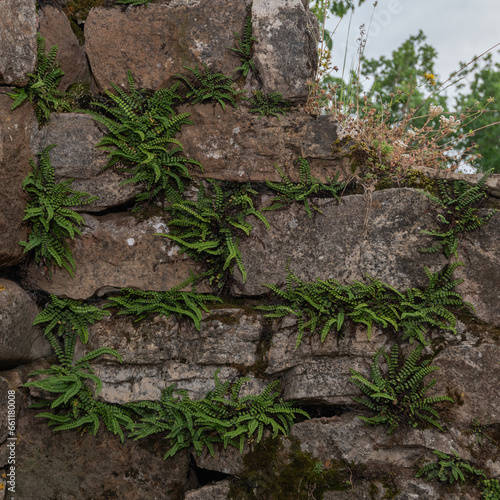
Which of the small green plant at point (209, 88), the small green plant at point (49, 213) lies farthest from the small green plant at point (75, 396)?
the small green plant at point (209, 88)

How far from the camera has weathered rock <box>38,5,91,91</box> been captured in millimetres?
5328

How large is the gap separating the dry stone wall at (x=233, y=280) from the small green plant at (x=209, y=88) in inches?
4.8

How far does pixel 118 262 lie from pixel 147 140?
150cm

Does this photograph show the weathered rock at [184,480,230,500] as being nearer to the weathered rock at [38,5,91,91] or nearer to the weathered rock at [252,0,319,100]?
the weathered rock at [252,0,319,100]

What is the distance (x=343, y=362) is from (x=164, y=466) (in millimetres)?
2341

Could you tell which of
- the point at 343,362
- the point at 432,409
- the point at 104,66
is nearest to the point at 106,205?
the point at 104,66

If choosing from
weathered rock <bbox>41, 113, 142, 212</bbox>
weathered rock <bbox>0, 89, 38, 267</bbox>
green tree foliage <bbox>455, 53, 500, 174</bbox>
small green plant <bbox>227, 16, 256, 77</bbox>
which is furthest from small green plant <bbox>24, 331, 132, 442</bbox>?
green tree foliage <bbox>455, 53, 500, 174</bbox>

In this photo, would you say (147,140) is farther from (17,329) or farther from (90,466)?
(90,466)

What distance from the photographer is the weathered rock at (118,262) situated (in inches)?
202

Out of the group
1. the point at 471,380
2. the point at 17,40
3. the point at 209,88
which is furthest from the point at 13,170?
the point at 471,380

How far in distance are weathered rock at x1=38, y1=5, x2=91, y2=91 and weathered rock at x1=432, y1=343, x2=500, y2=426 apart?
5.58 m

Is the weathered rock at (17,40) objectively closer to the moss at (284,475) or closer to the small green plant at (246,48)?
the small green plant at (246,48)

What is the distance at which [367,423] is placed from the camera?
4594 mm

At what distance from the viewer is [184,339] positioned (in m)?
5.07
